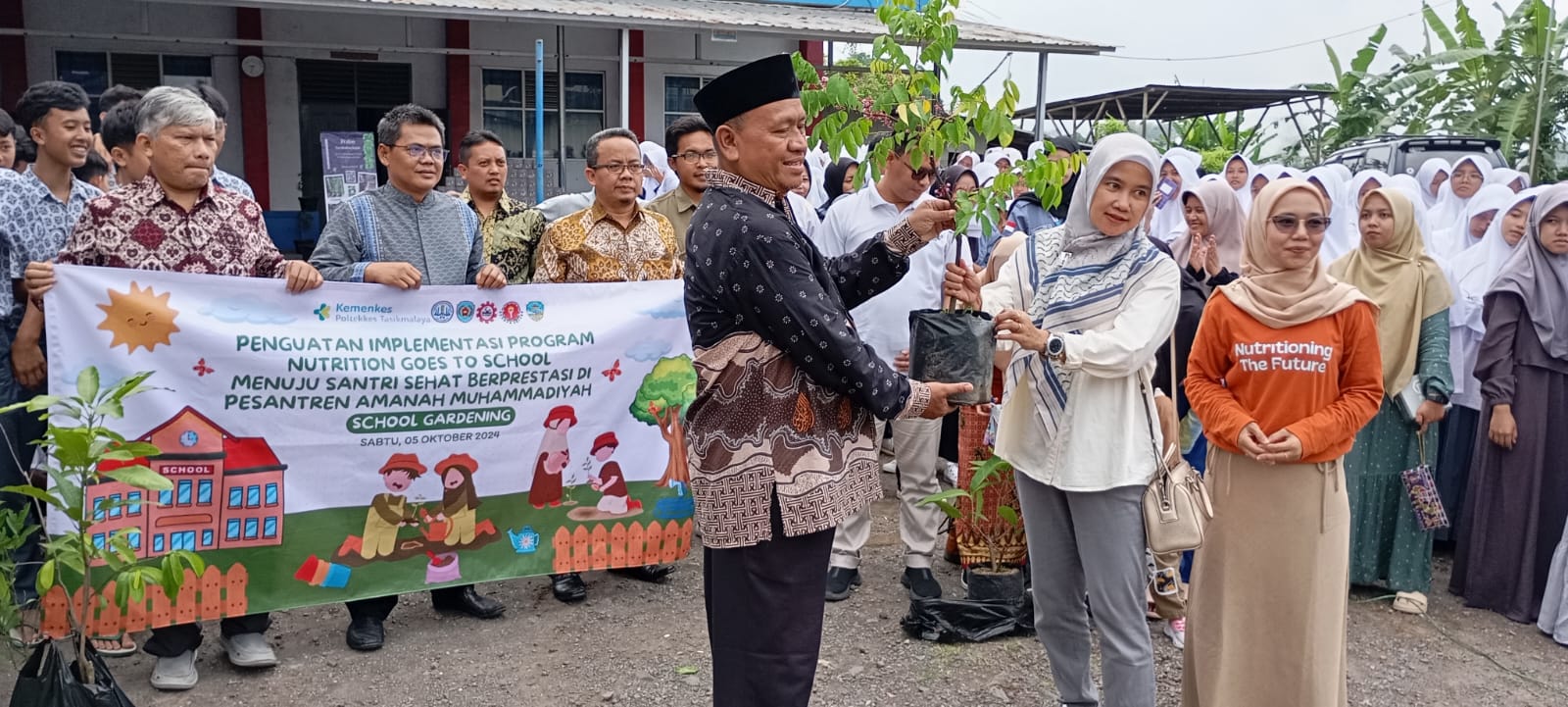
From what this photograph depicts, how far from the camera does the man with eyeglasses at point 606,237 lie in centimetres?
461

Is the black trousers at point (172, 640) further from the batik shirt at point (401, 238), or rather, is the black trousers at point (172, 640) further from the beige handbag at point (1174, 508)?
the beige handbag at point (1174, 508)

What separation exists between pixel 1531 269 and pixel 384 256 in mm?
4531

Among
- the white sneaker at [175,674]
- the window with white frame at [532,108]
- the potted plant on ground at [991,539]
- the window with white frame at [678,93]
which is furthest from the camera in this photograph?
the window with white frame at [678,93]

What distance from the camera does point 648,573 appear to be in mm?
4953

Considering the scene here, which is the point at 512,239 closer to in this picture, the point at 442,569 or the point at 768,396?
the point at 442,569

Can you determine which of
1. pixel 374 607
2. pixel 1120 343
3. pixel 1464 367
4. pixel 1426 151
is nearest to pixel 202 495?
pixel 374 607

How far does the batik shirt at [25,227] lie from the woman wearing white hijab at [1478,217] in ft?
22.3

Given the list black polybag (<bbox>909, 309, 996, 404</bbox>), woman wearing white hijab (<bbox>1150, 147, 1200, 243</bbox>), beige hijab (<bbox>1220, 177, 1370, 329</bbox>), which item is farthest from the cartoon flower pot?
woman wearing white hijab (<bbox>1150, 147, 1200, 243</bbox>)

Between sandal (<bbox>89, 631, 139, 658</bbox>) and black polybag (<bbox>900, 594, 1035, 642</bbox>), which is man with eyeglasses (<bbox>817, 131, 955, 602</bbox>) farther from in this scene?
sandal (<bbox>89, 631, 139, 658</bbox>)

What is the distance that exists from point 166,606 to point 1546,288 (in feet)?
17.3

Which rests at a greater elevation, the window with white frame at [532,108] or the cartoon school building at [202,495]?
the window with white frame at [532,108]

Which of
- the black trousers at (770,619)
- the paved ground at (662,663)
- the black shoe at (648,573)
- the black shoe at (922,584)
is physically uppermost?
the black trousers at (770,619)

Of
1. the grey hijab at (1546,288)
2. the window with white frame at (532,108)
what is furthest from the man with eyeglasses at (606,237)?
the window with white frame at (532,108)

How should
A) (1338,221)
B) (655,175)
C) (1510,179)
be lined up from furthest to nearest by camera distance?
(1510,179), (655,175), (1338,221)
